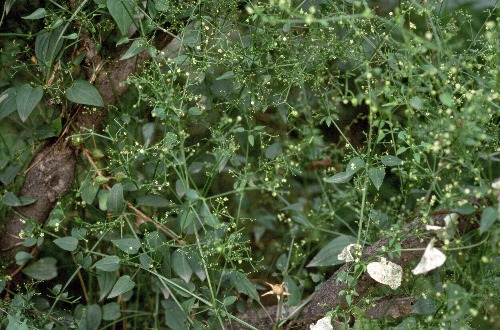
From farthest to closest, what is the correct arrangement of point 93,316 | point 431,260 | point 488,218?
point 93,316 < point 431,260 < point 488,218

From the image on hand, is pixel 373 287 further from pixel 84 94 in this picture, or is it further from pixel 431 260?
pixel 84 94

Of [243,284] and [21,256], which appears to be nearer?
[243,284]

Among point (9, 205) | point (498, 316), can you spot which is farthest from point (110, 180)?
point (498, 316)

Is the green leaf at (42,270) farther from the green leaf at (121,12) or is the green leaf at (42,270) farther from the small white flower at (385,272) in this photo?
the small white flower at (385,272)

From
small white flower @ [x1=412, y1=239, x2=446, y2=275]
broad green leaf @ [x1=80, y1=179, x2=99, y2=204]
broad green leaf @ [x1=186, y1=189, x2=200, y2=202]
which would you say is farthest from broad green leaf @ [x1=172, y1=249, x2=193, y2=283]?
small white flower @ [x1=412, y1=239, x2=446, y2=275]

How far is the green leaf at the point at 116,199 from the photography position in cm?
151

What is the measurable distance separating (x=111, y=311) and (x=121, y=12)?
0.70m

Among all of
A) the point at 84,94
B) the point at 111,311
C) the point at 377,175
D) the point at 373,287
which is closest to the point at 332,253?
the point at 373,287

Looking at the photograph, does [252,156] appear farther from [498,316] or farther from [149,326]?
[498,316]

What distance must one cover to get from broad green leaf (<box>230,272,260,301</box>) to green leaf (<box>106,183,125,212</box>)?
28cm

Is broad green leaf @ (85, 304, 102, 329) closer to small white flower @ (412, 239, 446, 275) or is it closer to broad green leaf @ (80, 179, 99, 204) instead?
broad green leaf @ (80, 179, 99, 204)

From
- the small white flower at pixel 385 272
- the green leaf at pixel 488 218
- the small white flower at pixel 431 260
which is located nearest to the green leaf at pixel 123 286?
the small white flower at pixel 385 272

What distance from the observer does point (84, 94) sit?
5.02 ft

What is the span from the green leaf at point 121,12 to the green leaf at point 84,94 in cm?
17
